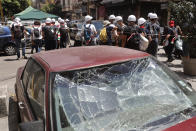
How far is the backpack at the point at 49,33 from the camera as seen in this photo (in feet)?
29.1

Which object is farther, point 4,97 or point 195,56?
point 195,56

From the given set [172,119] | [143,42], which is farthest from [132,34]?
[172,119]

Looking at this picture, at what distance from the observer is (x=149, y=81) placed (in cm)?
253

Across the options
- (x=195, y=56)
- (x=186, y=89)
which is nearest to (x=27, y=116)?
(x=186, y=89)

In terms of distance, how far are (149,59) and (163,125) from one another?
1006 mm

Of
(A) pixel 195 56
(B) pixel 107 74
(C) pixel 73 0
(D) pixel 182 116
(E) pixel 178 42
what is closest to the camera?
(D) pixel 182 116

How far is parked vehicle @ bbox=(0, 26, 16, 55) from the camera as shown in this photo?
10.9 m

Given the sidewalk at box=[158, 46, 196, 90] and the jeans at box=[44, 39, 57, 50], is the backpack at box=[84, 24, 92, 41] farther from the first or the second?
the sidewalk at box=[158, 46, 196, 90]

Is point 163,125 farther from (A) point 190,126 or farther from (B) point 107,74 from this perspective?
(B) point 107,74

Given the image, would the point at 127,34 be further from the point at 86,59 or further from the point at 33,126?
the point at 33,126

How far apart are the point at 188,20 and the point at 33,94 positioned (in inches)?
211

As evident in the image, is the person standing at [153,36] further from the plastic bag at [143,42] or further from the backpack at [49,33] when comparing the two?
the backpack at [49,33]

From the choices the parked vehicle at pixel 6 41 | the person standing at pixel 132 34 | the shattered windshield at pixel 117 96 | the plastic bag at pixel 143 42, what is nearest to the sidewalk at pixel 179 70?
the plastic bag at pixel 143 42

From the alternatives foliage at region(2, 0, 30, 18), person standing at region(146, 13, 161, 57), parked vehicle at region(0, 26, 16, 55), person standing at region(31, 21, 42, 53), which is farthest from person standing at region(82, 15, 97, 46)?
foliage at region(2, 0, 30, 18)
